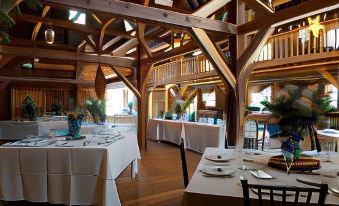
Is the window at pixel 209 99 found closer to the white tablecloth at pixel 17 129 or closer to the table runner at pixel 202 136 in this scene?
the table runner at pixel 202 136

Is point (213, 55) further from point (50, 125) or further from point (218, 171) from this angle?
point (50, 125)

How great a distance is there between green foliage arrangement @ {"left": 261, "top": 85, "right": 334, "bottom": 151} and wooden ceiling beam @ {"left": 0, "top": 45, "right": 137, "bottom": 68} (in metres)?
6.17

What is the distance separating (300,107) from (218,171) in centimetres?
90

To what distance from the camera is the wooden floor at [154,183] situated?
3.88 metres

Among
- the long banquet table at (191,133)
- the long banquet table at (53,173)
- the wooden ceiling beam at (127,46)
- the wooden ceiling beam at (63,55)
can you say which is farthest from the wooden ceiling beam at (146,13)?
the wooden ceiling beam at (127,46)

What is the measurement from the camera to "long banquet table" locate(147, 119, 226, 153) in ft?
22.3

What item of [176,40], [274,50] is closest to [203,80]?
[176,40]

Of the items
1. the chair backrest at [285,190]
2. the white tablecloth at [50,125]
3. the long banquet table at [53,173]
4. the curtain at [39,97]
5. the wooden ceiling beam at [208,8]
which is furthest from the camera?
the curtain at [39,97]

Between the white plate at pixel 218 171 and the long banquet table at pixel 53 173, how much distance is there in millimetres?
1422

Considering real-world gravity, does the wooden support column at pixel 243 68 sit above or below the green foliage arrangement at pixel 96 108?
above

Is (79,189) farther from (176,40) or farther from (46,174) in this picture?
(176,40)

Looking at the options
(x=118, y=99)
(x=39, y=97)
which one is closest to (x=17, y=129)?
(x=39, y=97)

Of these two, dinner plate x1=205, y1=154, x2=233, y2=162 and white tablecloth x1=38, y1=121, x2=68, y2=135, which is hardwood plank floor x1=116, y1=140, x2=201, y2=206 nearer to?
dinner plate x1=205, y1=154, x2=233, y2=162

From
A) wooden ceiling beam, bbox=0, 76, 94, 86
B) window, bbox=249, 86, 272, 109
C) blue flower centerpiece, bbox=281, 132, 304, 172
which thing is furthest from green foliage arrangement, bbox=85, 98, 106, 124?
window, bbox=249, 86, 272, 109
